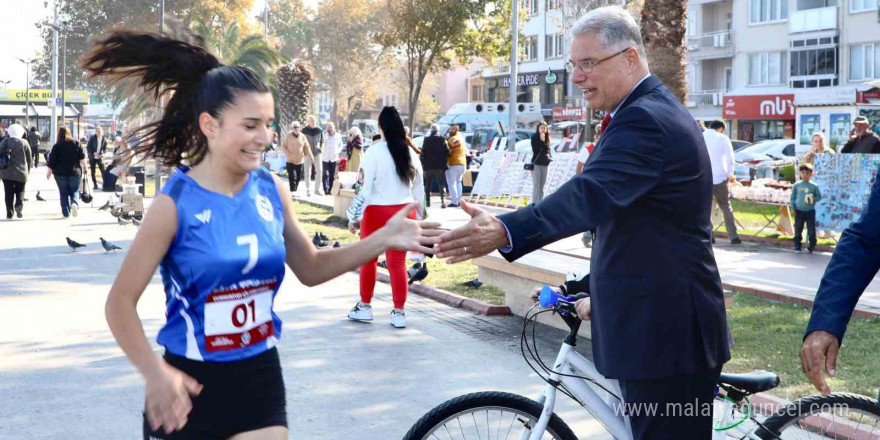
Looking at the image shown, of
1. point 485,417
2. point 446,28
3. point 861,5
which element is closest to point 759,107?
point 861,5

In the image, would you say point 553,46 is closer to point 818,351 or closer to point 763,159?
point 763,159

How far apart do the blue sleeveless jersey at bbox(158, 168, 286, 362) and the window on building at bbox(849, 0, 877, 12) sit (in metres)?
45.4

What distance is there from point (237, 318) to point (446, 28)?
38520mm

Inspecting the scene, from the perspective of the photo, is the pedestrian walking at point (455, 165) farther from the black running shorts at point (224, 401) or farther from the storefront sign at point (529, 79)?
the storefront sign at point (529, 79)

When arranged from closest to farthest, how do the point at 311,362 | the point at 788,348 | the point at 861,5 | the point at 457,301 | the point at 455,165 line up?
the point at 311,362 → the point at 788,348 → the point at 457,301 → the point at 455,165 → the point at 861,5

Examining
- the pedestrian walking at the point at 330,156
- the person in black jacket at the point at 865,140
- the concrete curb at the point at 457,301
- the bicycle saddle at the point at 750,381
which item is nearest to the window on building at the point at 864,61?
the pedestrian walking at the point at 330,156

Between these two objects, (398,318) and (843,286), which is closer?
(843,286)

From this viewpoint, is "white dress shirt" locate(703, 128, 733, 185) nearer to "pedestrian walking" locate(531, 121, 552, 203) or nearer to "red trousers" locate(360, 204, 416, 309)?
"pedestrian walking" locate(531, 121, 552, 203)

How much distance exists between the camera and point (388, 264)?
9219 mm

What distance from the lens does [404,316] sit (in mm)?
9430

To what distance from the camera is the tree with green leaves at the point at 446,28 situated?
133ft

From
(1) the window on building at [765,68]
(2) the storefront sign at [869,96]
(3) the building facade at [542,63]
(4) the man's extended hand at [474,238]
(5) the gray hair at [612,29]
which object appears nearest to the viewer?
(4) the man's extended hand at [474,238]

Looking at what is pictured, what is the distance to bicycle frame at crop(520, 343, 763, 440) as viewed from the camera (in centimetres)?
362

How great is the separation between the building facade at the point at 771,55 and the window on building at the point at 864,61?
16 millimetres
